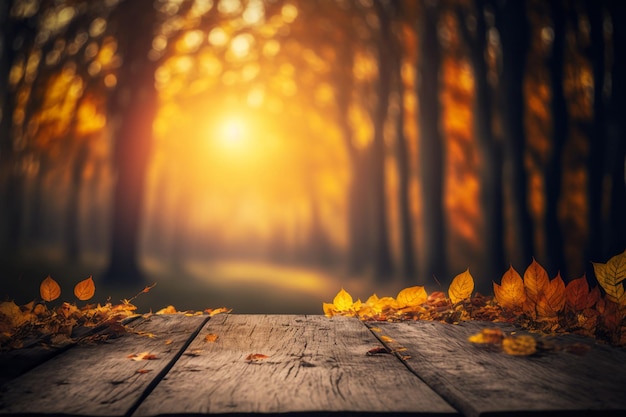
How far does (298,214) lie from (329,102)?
1532 cm

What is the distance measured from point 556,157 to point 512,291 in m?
8.59

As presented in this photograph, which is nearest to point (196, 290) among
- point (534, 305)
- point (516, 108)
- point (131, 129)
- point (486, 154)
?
point (131, 129)

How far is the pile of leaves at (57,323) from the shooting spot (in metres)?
2.72

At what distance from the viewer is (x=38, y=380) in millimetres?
2078

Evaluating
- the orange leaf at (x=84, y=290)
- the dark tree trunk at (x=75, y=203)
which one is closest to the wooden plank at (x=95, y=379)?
the orange leaf at (x=84, y=290)

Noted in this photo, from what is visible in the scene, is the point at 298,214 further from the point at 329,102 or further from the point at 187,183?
the point at 329,102

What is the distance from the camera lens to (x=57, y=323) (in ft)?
10.1

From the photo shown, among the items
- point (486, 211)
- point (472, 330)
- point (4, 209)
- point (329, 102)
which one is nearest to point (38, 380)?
point (472, 330)

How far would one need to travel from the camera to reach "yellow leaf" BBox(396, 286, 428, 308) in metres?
3.75

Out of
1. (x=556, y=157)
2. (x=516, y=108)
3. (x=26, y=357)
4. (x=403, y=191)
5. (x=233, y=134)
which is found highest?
(x=233, y=134)

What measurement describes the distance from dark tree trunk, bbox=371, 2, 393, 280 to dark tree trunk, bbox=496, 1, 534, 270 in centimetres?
553

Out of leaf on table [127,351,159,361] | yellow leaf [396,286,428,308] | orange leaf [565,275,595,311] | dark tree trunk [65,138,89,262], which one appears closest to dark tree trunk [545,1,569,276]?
yellow leaf [396,286,428,308]

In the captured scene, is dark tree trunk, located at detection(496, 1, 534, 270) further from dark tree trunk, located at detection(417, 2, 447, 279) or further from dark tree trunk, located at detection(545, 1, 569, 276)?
dark tree trunk, located at detection(417, 2, 447, 279)

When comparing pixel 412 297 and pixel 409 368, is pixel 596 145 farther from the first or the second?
pixel 409 368
